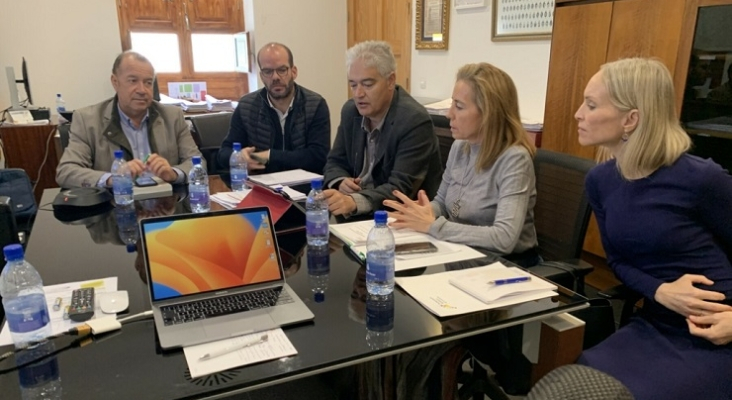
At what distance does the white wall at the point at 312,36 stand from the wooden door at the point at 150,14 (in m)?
0.79

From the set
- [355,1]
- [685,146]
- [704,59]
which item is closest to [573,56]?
[704,59]

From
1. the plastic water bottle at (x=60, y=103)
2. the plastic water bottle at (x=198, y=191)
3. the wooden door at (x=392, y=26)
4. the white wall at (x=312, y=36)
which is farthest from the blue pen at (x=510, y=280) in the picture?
the plastic water bottle at (x=60, y=103)

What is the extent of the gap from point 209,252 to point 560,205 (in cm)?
110

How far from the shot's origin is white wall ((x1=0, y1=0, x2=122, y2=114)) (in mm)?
4250

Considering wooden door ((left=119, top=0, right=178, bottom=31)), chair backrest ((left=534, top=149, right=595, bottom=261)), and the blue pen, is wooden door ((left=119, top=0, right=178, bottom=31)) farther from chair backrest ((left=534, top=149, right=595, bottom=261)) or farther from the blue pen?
the blue pen

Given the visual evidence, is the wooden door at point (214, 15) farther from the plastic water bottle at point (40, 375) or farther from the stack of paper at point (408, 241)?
the plastic water bottle at point (40, 375)

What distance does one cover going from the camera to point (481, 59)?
369 centimetres

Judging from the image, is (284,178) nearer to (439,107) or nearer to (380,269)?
(380,269)

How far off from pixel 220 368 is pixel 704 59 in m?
2.12

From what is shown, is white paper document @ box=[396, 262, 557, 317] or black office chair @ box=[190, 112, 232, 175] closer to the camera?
white paper document @ box=[396, 262, 557, 317]

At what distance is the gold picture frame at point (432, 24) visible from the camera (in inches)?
155

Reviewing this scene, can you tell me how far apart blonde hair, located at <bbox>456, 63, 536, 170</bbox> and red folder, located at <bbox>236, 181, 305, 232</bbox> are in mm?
629

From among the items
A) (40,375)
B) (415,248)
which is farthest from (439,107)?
(40,375)

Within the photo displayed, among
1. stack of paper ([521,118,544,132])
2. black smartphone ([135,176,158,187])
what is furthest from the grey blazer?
stack of paper ([521,118,544,132])
